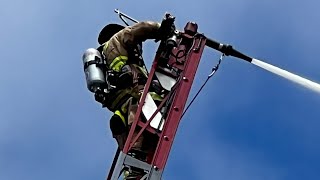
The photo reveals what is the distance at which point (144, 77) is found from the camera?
1343cm

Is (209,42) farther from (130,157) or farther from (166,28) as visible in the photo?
(130,157)

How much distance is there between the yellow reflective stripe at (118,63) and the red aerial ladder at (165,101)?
578 millimetres

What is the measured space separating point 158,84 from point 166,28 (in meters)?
0.89

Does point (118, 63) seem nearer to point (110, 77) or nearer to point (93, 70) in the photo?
point (110, 77)

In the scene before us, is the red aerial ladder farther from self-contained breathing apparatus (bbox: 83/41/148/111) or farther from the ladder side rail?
self-contained breathing apparatus (bbox: 83/41/148/111)

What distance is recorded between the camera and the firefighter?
42.5ft

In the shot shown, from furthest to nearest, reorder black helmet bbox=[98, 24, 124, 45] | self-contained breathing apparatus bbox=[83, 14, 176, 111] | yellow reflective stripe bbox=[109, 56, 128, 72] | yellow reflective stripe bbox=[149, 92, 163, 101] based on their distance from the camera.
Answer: black helmet bbox=[98, 24, 124, 45]
yellow reflective stripe bbox=[109, 56, 128, 72]
self-contained breathing apparatus bbox=[83, 14, 176, 111]
yellow reflective stripe bbox=[149, 92, 163, 101]

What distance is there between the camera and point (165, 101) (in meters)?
12.6

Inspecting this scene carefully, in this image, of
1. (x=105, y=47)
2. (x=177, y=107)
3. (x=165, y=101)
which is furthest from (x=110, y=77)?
(x=177, y=107)

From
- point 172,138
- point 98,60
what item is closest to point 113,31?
point 98,60

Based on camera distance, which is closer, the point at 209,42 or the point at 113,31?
the point at 209,42

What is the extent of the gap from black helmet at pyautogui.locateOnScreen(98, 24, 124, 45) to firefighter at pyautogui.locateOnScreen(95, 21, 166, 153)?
65cm

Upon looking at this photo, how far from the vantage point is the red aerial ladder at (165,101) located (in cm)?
1184

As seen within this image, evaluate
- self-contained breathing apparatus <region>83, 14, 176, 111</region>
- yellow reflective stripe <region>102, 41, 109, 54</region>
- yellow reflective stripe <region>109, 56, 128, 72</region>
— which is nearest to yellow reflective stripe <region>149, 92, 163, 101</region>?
self-contained breathing apparatus <region>83, 14, 176, 111</region>
